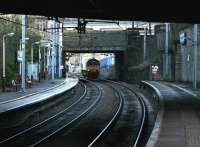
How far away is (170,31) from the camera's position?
79.0 meters

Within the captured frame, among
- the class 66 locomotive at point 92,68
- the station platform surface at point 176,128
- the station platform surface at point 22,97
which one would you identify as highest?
the class 66 locomotive at point 92,68

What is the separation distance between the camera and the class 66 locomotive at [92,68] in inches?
4193

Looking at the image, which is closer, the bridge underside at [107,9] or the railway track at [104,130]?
the railway track at [104,130]

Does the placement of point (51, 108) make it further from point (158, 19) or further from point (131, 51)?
point (131, 51)

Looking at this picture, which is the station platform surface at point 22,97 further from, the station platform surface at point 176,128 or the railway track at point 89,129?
the station platform surface at point 176,128

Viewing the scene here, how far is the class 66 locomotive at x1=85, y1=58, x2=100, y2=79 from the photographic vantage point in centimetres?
10650

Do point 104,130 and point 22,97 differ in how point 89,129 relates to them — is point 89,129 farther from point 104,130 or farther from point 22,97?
point 22,97

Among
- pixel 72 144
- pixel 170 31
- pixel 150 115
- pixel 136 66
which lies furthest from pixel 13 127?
pixel 136 66

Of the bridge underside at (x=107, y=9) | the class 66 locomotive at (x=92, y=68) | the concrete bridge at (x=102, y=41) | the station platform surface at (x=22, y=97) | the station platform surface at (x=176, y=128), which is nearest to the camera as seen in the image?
the station platform surface at (x=176, y=128)

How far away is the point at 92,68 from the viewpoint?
107m

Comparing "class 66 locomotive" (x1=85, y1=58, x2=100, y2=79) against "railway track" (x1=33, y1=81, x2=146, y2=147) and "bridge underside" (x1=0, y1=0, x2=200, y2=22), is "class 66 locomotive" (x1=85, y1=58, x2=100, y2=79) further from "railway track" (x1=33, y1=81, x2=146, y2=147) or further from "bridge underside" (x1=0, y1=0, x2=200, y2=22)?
"bridge underside" (x1=0, y1=0, x2=200, y2=22)

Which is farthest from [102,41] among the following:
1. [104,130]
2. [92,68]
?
[104,130]

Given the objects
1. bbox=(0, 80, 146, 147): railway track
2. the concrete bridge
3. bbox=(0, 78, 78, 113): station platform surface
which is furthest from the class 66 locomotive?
bbox=(0, 80, 146, 147): railway track

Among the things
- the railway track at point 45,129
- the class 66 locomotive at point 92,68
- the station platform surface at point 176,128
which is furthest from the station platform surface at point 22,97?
the class 66 locomotive at point 92,68
